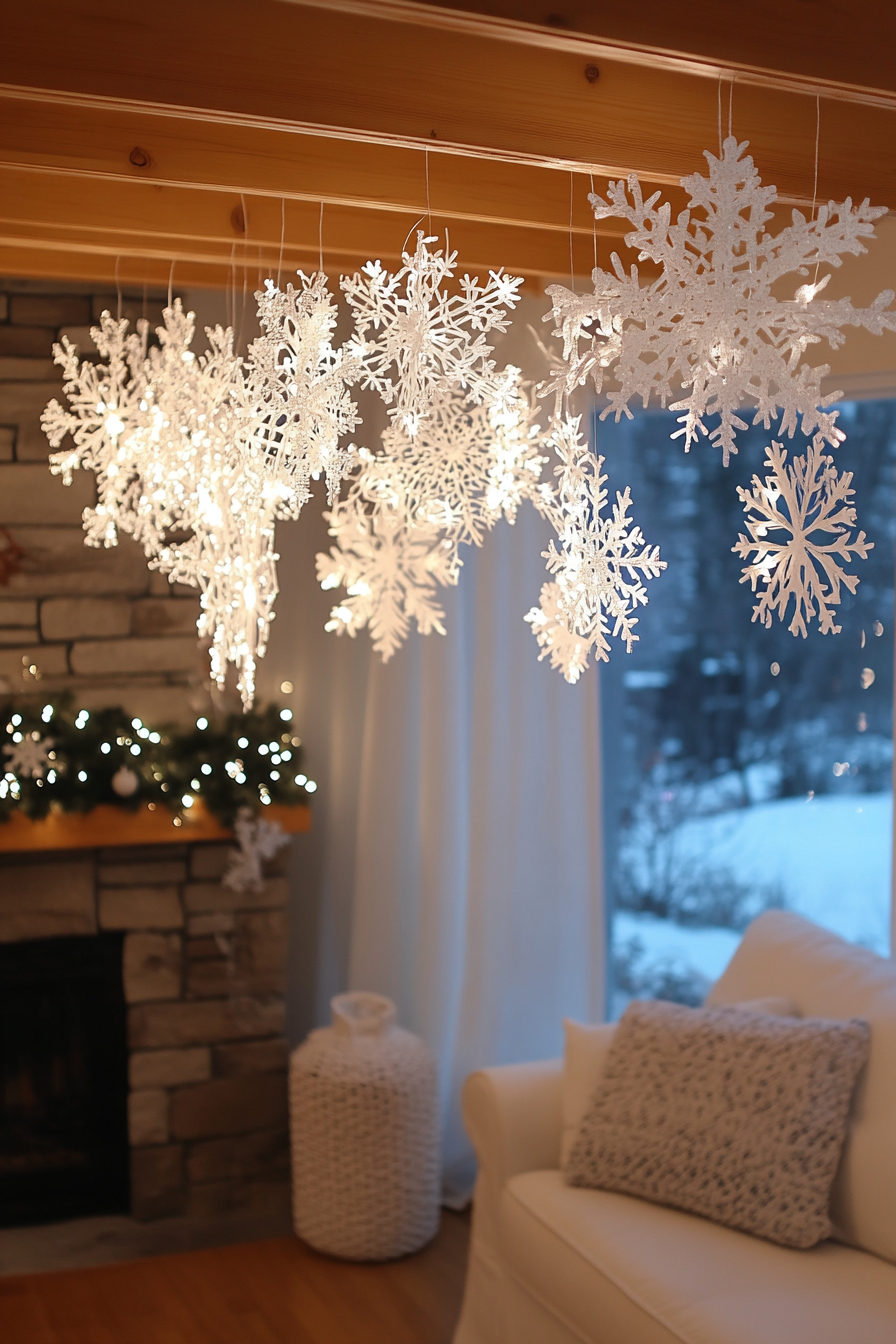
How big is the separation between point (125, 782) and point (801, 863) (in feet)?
6.80

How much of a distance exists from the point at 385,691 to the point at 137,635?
2.61 ft

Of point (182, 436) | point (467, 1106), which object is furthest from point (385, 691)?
point (182, 436)

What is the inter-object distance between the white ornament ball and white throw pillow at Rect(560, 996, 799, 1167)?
1.42m

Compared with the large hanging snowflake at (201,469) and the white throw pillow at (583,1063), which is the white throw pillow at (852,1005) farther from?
the large hanging snowflake at (201,469)

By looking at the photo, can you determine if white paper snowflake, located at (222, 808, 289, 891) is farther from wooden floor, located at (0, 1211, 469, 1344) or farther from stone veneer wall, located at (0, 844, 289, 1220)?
wooden floor, located at (0, 1211, 469, 1344)

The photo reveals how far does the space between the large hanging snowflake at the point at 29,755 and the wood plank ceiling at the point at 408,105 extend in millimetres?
1470

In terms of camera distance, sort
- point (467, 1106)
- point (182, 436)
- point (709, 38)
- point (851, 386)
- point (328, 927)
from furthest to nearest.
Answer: point (328, 927)
point (851, 386)
point (467, 1106)
point (182, 436)
point (709, 38)

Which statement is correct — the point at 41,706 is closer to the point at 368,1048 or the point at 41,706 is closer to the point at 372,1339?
the point at 368,1048

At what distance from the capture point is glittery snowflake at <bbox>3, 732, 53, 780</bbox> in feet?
11.6

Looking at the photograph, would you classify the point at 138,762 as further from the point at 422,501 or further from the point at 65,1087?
the point at 422,501

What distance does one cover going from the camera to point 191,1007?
3.83 meters

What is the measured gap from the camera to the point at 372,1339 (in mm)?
3102

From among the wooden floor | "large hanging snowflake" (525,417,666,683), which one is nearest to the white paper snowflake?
the wooden floor

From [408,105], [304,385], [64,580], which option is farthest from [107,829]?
[408,105]
